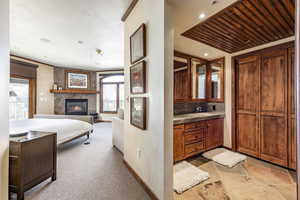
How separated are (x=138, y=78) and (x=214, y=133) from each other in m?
2.31

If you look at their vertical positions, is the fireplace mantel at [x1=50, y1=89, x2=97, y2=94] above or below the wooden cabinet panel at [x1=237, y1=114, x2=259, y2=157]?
above

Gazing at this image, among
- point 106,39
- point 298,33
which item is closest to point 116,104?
point 106,39

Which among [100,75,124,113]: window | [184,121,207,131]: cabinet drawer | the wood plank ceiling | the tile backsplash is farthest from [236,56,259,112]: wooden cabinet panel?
[100,75,124,113]: window

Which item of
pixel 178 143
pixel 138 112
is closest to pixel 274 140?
pixel 178 143

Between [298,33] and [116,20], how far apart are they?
283 cm

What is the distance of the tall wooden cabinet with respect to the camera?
247 cm

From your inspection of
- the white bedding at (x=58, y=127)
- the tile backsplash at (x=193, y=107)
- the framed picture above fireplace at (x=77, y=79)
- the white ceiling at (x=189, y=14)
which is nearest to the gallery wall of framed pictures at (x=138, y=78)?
the white ceiling at (x=189, y=14)

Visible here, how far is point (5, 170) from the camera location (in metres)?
1.39

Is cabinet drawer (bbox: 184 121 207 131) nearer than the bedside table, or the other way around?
the bedside table

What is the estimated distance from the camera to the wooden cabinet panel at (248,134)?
290 centimetres

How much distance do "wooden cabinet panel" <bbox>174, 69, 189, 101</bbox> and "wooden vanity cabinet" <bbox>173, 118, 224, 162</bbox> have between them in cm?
74

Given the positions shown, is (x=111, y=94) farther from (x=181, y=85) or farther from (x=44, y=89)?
(x=181, y=85)

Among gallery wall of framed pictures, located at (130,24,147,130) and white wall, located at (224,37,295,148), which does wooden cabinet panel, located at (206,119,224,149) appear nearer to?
white wall, located at (224,37,295,148)

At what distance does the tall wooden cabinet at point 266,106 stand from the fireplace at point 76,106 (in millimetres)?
6865
